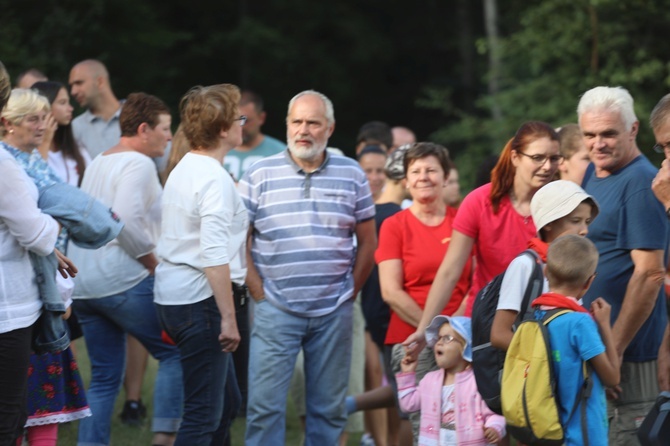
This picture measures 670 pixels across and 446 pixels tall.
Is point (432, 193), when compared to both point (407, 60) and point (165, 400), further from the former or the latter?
point (407, 60)

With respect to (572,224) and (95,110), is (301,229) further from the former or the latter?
(95,110)

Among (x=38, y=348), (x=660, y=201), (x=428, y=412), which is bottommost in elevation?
(x=428, y=412)

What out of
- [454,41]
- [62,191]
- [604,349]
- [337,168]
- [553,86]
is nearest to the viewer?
[604,349]

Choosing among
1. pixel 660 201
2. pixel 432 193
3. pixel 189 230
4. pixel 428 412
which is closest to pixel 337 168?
pixel 432 193

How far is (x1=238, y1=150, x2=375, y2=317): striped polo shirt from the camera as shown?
6.11 meters

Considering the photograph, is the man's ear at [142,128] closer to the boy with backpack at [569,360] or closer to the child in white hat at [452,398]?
the child in white hat at [452,398]

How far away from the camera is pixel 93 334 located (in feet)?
21.6

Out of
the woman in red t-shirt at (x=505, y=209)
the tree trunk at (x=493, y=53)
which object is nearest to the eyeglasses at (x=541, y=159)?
the woman in red t-shirt at (x=505, y=209)

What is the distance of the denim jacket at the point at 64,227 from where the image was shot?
Answer: 4.77 metres

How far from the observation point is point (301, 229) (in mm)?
6105

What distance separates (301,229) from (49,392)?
4.89 feet

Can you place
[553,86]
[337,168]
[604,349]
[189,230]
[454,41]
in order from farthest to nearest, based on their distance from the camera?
1. [454,41]
2. [553,86]
3. [337,168]
4. [189,230]
5. [604,349]

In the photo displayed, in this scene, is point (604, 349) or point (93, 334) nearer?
point (604, 349)

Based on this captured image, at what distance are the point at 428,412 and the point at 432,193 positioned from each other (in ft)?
4.08
